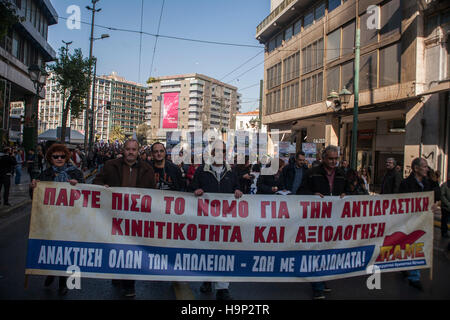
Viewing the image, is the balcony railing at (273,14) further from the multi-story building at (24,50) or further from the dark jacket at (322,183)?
the dark jacket at (322,183)

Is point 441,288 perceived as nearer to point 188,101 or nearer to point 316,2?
point 316,2

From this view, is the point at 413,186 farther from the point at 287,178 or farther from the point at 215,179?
the point at 215,179

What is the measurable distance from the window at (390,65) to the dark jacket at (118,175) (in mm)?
15208

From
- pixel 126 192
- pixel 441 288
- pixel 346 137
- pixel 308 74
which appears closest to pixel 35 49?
pixel 308 74

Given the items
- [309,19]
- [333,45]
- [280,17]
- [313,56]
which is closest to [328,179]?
[333,45]

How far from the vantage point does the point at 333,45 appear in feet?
69.9

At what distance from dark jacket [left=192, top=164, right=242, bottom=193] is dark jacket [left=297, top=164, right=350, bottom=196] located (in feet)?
3.21

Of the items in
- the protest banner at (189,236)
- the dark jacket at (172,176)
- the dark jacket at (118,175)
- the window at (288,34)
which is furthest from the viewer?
the window at (288,34)

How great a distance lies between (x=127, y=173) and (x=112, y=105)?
147 meters

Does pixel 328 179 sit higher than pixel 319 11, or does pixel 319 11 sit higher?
pixel 319 11

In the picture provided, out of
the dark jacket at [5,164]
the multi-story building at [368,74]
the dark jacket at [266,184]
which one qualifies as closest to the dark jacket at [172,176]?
the dark jacket at [266,184]

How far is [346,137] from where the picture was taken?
23.7 metres

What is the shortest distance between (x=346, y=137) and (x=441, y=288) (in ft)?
66.8

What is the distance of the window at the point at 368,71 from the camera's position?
17.7 metres
